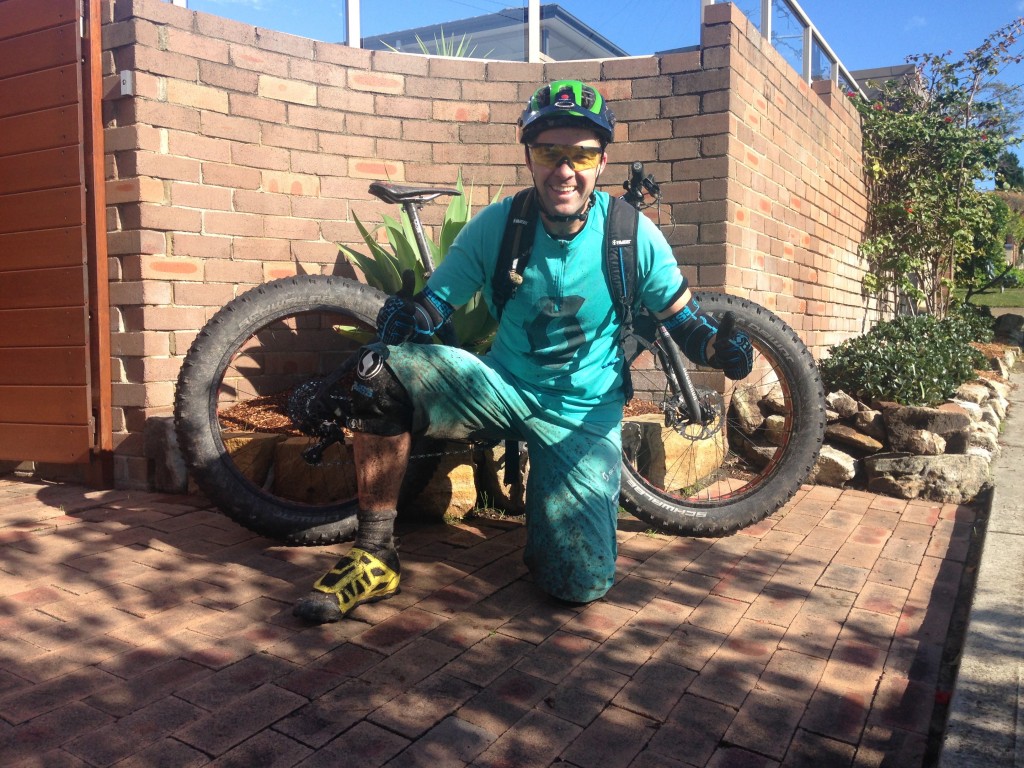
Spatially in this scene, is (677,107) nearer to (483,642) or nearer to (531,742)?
(483,642)

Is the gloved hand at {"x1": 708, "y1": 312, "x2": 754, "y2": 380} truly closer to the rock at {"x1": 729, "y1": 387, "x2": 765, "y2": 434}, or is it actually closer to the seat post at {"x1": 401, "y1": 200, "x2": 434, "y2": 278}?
the seat post at {"x1": 401, "y1": 200, "x2": 434, "y2": 278}

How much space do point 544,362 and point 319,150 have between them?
2.51 m

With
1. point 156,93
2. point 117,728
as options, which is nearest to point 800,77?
point 156,93

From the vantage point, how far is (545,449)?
306cm

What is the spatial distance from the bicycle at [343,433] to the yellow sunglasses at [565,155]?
0.58m

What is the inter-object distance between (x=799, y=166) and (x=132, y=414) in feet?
16.7

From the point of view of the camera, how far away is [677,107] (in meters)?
5.01

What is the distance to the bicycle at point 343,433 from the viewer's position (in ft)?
11.4

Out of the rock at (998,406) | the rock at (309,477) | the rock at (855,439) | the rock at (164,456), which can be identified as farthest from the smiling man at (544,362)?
the rock at (998,406)

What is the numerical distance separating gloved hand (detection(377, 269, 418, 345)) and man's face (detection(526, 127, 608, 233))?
23.7 inches

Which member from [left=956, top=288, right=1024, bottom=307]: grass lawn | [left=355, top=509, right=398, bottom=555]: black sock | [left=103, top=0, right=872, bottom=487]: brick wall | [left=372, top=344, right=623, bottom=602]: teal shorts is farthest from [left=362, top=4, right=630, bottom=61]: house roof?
[left=956, top=288, right=1024, bottom=307]: grass lawn

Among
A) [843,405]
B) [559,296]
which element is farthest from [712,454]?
[559,296]

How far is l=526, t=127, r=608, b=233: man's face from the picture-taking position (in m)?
2.95

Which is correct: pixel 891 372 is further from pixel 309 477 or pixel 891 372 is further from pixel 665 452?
pixel 309 477
